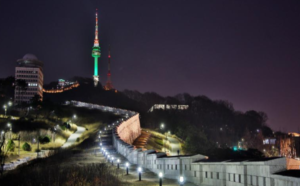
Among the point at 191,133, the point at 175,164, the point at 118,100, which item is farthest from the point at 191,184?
the point at 118,100

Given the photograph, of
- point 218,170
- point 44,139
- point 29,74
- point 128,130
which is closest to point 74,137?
point 44,139

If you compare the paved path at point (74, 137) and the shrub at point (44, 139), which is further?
the paved path at point (74, 137)

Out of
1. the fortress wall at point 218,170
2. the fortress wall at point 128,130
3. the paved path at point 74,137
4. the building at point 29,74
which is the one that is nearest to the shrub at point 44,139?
the paved path at point 74,137

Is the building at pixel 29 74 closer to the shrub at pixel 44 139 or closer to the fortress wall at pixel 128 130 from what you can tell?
the fortress wall at pixel 128 130

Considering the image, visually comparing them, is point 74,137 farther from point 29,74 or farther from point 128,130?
point 29,74

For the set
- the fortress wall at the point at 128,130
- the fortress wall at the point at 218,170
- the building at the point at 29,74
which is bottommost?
the fortress wall at the point at 218,170

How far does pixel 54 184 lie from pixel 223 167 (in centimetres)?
783

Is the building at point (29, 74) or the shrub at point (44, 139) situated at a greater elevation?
the building at point (29, 74)

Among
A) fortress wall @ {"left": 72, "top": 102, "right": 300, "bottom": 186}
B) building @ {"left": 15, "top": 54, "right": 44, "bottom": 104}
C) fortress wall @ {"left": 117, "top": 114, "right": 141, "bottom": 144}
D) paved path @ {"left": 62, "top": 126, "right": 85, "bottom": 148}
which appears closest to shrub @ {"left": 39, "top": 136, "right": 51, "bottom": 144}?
paved path @ {"left": 62, "top": 126, "right": 85, "bottom": 148}

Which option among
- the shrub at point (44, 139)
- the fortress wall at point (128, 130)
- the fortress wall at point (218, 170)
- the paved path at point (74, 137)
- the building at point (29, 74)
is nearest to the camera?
the fortress wall at point (218, 170)

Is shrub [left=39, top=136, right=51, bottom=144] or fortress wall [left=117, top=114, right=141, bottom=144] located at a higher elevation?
fortress wall [left=117, top=114, right=141, bottom=144]

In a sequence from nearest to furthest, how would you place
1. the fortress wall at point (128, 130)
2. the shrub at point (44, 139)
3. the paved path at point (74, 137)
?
the fortress wall at point (128, 130) → the shrub at point (44, 139) → the paved path at point (74, 137)

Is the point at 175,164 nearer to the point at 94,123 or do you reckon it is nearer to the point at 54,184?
the point at 54,184

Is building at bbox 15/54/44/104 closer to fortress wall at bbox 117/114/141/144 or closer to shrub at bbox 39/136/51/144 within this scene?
fortress wall at bbox 117/114/141/144
